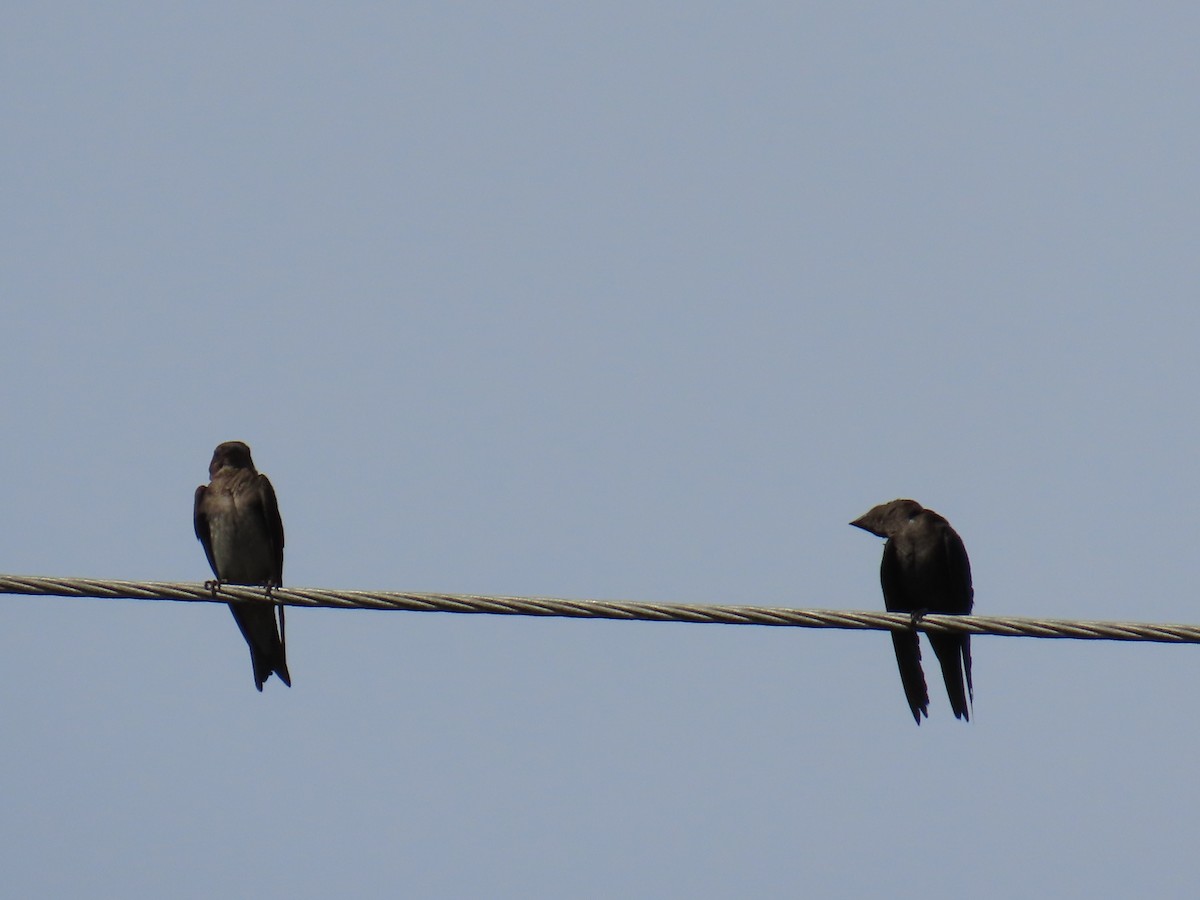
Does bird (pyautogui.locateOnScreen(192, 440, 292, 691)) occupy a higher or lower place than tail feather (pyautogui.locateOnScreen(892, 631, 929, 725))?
higher

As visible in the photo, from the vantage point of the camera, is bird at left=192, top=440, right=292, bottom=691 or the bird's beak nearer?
the bird's beak

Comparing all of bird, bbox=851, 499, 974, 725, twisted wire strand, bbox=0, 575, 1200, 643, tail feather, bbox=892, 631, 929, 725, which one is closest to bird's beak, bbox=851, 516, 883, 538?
bird, bbox=851, 499, 974, 725

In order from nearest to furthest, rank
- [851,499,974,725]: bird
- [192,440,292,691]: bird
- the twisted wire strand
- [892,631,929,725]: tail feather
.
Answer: the twisted wire strand < [892,631,929,725]: tail feather < [851,499,974,725]: bird < [192,440,292,691]: bird

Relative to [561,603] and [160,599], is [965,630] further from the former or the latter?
[160,599]

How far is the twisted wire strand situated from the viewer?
6.29m

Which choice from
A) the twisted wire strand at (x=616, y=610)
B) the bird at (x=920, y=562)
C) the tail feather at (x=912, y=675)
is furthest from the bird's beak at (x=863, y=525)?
the twisted wire strand at (x=616, y=610)

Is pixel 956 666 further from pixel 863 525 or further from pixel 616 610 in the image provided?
pixel 616 610

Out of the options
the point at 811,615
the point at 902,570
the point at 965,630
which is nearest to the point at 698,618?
the point at 811,615

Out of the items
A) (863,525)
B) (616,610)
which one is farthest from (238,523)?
(616,610)

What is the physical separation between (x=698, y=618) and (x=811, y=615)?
41 centimetres

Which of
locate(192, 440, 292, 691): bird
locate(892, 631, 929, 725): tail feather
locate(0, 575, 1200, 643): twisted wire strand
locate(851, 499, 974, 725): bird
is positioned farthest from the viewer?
locate(192, 440, 292, 691): bird

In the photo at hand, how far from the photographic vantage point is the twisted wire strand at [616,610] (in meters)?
6.29

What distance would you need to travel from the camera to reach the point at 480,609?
21.1ft

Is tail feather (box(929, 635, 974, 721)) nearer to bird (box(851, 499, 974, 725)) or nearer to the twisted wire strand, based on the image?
bird (box(851, 499, 974, 725))
